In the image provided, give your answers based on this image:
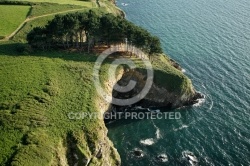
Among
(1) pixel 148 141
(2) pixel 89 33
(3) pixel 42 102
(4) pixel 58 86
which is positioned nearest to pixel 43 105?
(3) pixel 42 102

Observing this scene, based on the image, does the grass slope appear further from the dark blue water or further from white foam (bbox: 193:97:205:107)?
white foam (bbox: 193:97:205:107)

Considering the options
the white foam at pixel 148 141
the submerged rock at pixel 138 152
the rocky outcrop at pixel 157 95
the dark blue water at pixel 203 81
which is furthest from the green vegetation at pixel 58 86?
the white foam at pixel 148 141

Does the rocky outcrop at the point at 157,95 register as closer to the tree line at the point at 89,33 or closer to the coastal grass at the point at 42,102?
the tree line at the point at 89,33

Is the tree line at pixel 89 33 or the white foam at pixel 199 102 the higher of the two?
the tree line at pixel 89 33

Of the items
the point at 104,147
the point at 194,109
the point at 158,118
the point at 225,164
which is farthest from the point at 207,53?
the point at 104,147

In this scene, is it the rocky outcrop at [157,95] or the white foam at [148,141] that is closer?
the white foam at [148,141]

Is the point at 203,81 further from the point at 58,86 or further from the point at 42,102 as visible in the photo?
the point at 42,102
